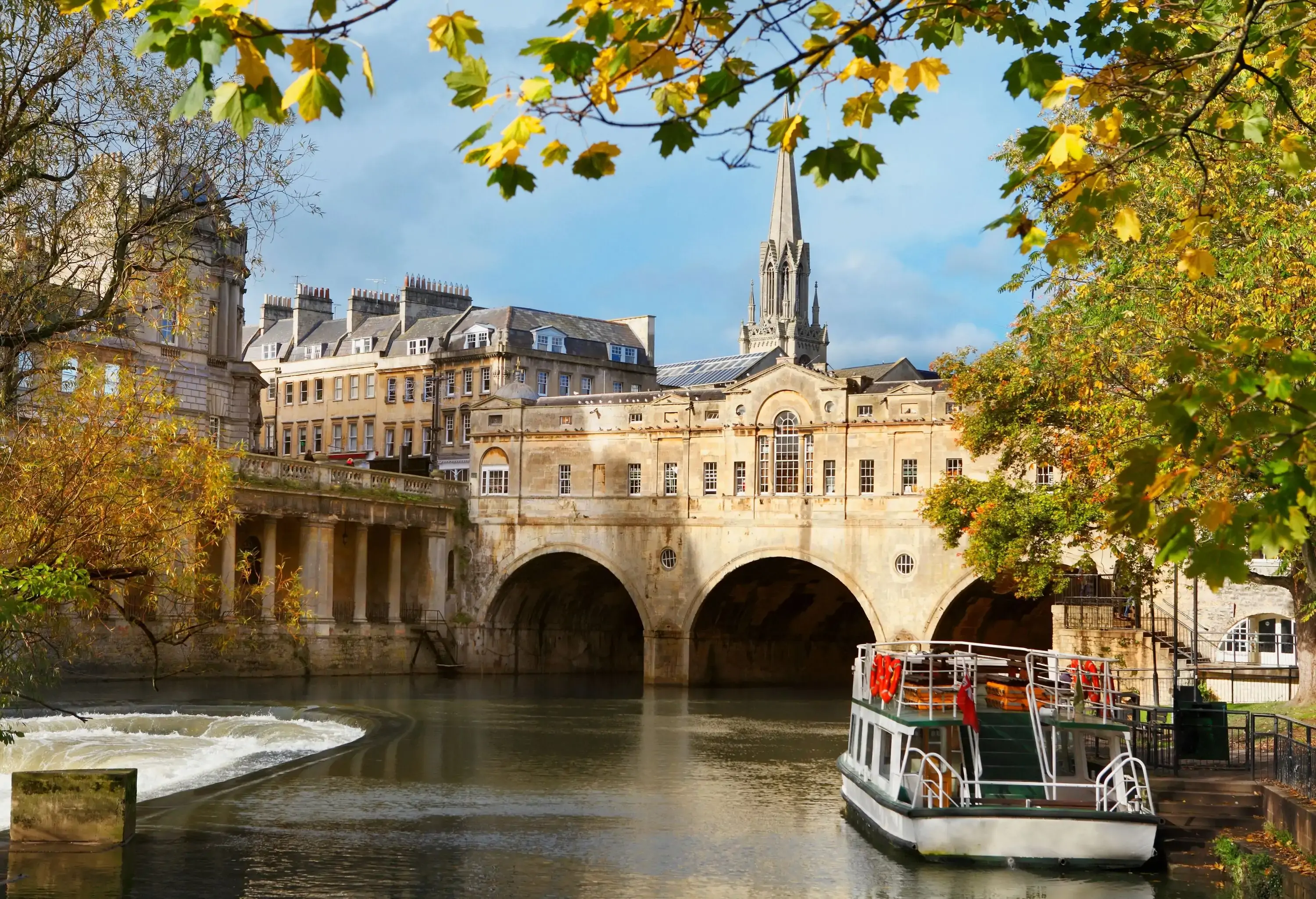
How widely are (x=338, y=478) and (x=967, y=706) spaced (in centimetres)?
4048

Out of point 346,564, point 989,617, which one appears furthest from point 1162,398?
point 346,564

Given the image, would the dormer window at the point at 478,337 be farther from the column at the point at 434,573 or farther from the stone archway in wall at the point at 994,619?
the stone archway in wall at the point at 994,619

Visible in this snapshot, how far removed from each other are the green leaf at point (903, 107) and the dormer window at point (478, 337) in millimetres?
72346

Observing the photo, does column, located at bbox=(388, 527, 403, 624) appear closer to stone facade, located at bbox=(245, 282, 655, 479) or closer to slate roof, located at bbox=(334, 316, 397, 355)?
stone facade, located at bbox=(245, 282, 655, 479)

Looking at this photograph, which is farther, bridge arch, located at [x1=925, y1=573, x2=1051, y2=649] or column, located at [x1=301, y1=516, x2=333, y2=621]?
column, located at [x1=301, y1=516, x2=333, y2=621]

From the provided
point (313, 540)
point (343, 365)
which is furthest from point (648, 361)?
point (313, 540)

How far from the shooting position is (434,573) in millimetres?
63125

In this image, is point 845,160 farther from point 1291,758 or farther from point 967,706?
point 1291,758

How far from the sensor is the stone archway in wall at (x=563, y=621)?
210 feet

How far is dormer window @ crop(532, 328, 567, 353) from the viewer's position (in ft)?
266

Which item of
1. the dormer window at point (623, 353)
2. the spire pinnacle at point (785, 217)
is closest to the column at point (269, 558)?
the dormer window at point (623, 353)

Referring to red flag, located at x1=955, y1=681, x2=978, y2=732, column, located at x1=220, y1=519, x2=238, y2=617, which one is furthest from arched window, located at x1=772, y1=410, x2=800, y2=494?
red flag, located at x1=955, y1=681, x2=978, y2=732

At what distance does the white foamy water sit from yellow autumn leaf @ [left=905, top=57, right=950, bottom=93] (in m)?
20.7

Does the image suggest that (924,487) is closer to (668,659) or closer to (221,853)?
(668,659)
